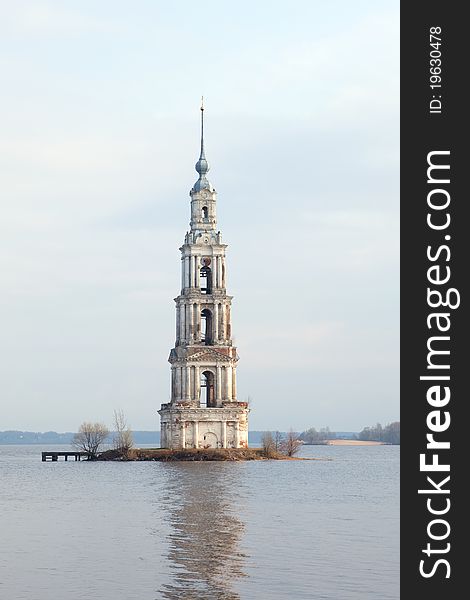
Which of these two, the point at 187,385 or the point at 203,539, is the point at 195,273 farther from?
the point at 203,539

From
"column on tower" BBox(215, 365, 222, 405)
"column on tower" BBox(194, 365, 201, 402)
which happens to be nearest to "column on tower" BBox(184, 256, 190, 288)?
"column on tower" BBox(194, 365, 201, 402)

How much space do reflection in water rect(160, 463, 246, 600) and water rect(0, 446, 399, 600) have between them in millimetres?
52

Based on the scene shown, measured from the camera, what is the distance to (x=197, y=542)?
144 feet

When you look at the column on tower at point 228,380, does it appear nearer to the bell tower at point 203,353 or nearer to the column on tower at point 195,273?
the bell tower at point 203,353

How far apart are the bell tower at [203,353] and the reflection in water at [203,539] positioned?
38.0 m

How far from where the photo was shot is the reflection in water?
33500 millimetres

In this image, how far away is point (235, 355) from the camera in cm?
12825

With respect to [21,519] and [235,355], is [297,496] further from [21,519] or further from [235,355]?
[235,355]

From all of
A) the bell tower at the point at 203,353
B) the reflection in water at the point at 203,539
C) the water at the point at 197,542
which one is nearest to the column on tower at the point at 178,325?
the bell tower at the point at 203,353

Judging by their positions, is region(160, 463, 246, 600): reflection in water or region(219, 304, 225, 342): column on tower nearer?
region(160, 463, 246, 600): reflection in water

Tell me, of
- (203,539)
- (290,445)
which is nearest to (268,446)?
(290,445)

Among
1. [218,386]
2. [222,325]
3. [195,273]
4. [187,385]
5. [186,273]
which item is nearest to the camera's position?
[187,385]

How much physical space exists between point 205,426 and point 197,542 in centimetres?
8029

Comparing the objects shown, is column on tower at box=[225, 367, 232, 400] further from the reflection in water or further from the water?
the water
